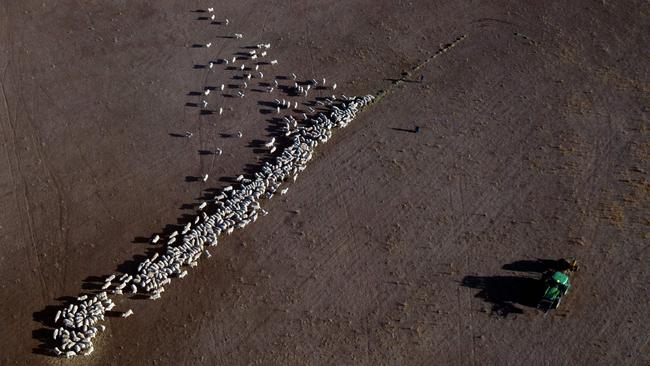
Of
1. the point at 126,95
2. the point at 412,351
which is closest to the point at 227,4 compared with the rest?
the point at 126,95

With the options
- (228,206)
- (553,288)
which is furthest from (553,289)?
(228,206)

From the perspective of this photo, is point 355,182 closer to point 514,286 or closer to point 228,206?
point 228,206

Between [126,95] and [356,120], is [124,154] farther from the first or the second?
[356,120]

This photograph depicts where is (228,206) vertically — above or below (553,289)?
above

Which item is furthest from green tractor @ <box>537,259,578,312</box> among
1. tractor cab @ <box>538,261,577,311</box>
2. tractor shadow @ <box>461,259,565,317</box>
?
tractor shadow @ <box>461,259,565,317</box>

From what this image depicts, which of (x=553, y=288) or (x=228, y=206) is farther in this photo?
(x=228, y=206)

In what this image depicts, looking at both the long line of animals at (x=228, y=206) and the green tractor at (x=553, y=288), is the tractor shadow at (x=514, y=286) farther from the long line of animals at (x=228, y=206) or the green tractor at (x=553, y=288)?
the long line of animals at (x=228, y=206)

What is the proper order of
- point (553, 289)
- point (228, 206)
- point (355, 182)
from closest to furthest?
point (553, 289) → point (228, 206) → point (355, 182)
